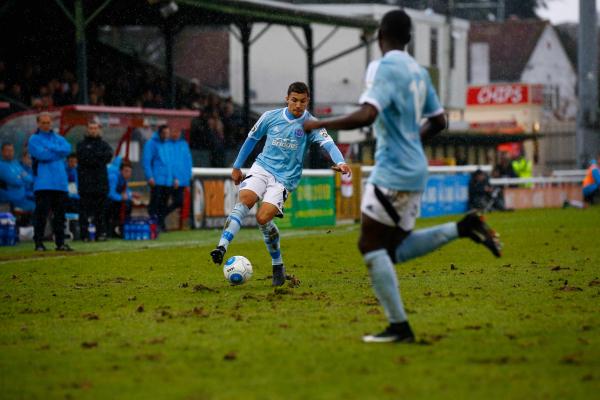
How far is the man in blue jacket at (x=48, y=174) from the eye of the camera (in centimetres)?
1719

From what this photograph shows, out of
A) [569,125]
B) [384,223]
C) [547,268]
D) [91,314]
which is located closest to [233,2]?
[547,268]

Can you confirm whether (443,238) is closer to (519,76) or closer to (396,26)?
(396,26)

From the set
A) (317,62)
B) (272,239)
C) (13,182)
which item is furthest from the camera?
(317,62)

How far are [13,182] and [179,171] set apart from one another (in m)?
3.39

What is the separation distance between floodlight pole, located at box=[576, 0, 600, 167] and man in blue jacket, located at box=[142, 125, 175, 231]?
21040mm

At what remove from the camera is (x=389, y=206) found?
757 cm

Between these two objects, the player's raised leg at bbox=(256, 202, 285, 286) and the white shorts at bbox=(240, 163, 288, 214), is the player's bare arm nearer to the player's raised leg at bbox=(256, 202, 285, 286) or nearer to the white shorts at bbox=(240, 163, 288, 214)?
the player's raised leg at bbox=(256, 202, 285, 286)

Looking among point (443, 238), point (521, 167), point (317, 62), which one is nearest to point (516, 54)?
point (317, 62)

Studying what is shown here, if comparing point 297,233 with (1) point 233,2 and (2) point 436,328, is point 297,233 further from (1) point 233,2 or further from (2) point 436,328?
(2) point 436,328

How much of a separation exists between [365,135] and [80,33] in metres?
18.5

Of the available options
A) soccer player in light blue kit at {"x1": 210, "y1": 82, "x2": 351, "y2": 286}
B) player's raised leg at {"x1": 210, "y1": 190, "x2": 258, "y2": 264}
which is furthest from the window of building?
player's raised leg at {"x1": 210, "y1": 190, "x2": 258, "y2": 264}

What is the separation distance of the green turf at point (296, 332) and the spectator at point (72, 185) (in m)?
6.26

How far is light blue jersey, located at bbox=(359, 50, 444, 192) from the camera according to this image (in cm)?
758

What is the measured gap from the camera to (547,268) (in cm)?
1341
